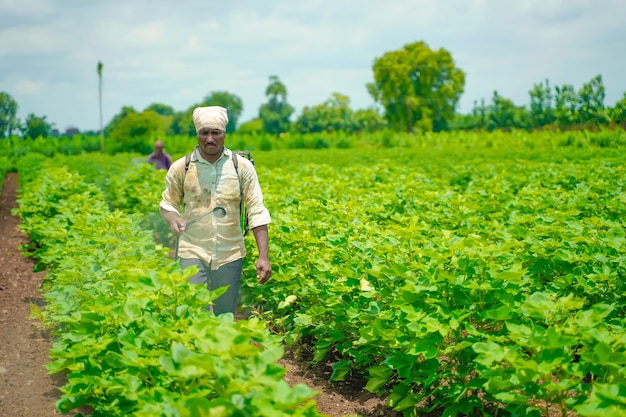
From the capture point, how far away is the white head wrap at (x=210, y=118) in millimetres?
4656

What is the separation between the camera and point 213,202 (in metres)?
4.84

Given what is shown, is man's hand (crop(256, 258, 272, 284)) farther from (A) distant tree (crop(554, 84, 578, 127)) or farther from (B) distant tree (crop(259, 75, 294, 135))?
(B) distant tree (crop(259, 75, 294, 135))

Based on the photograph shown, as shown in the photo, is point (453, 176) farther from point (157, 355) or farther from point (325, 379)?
point (157, 355)

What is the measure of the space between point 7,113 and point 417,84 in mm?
42612

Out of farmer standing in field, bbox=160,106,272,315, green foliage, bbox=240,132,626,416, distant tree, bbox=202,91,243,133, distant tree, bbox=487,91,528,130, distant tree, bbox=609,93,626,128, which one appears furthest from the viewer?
distant tree, bbox=202,91,243,133

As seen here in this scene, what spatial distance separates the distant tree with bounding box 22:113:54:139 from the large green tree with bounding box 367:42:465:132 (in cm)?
3395

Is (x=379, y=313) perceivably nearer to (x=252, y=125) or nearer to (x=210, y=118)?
(x=210, y=118)

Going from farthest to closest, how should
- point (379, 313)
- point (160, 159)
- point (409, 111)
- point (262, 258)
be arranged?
point (409, 111) < point (160, 159) < point (262, 258) < point (379, 313)

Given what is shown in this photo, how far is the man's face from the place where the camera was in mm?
4703

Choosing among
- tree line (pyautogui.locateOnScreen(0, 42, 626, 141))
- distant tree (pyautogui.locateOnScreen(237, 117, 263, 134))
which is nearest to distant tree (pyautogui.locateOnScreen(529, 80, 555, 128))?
tree line (pyautogui.locateOnScreen(0, 42, 626, 141))

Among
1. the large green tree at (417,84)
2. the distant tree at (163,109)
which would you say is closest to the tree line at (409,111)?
the large green tree at (417,84)

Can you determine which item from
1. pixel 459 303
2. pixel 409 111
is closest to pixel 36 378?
pixel 459 303

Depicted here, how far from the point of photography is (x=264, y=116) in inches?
3866

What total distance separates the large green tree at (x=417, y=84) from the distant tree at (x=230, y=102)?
156ft
